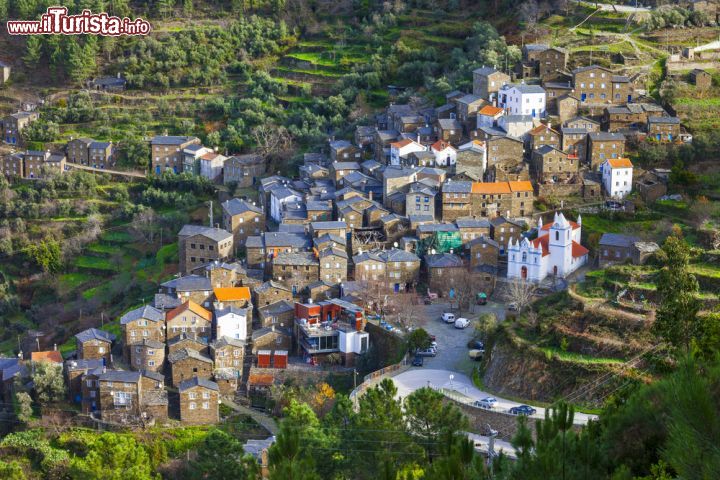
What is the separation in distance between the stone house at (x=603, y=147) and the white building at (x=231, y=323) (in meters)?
17.5

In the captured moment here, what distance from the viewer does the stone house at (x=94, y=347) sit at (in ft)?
151

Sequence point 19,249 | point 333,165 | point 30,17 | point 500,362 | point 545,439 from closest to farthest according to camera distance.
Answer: point 545,439
point 500,362
point 333,165
point 19,249
point 30,17

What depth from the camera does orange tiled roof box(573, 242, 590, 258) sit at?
4712 cm

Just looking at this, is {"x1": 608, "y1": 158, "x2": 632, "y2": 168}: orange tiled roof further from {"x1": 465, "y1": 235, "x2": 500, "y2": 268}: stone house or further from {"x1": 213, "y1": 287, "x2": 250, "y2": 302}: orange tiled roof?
{"x1": 213, "y1": 287, "x2": 250, "y2": 302}: orange tiled roof

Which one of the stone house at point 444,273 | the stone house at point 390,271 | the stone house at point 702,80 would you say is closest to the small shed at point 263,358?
the stone house at point 390,271

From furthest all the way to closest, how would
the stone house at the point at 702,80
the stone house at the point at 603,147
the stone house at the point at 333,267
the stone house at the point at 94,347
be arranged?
1. the stone house at the point at 702,80
2. the stone house at the point at 603,147
3. the stone house at the point at 333,267
4. the stone house at the point at 94,347

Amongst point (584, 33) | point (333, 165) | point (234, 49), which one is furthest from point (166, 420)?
point (234, 49)

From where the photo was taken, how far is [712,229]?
4334 centimetres

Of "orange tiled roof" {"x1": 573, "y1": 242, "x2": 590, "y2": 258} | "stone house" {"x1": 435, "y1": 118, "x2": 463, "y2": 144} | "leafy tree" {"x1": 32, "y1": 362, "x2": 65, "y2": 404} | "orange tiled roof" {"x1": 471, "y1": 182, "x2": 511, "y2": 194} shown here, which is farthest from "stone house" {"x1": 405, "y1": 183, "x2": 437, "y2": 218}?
"leafy tree" {"x1": 32, "y1": 362, "x2": 65, "y2": 404}

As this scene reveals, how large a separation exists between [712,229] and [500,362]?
32.4 feet

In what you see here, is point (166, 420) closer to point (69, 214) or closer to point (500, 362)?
point (500, 362)

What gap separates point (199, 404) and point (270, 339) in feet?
14.8

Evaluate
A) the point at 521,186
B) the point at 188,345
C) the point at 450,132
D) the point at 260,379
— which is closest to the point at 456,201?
the point at 521,186

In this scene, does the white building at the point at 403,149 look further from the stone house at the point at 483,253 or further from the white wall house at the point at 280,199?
the stone house at the point at 483,253
